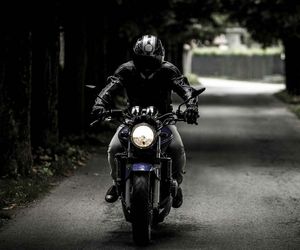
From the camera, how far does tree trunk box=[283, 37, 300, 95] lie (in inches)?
1467

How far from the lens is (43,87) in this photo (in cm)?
1555

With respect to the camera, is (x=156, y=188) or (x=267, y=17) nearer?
(x=156, y=188)

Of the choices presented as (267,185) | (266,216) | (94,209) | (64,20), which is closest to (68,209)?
(94,209)

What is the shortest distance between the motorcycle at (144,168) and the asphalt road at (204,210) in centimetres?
29

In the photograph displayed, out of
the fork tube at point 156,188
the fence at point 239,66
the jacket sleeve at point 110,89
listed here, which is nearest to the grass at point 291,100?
the jacket sleeve at point 110,89

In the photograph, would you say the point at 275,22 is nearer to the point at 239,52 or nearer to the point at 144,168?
the point at 144,168

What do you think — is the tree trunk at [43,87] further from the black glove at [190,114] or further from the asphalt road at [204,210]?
the black glove at [190,114]

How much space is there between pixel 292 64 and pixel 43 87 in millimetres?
24141

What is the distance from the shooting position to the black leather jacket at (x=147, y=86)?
8.59m

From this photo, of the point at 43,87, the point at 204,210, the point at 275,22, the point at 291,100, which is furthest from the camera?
the point at 291,100

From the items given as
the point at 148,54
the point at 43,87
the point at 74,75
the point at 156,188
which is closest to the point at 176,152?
the point at 156,188

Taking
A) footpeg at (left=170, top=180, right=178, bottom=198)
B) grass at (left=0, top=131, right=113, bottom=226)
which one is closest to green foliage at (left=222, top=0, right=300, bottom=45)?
grass at (left=0, top=131, right=113, bottom=226)

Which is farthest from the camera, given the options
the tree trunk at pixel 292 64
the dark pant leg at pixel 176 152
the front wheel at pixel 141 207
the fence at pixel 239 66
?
the fence at pixel 239 66

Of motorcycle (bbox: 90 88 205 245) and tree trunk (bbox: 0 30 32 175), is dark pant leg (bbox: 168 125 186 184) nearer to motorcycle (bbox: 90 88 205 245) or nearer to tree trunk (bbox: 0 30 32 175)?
motorcycle (bbox: 90 88 205 245)
